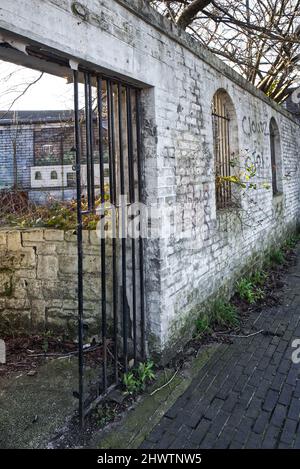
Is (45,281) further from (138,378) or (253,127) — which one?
(253,127)

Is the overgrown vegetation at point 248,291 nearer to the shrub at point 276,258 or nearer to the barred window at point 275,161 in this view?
the shrub at point 276,258

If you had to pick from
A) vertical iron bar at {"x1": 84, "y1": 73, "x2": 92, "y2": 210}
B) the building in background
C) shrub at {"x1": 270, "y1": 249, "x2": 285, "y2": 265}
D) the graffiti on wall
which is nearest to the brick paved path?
vertical iron bar at {"x1": 84, "y1": 73, "x2": 92, "y2": 210}

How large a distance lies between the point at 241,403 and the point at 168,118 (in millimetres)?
2674

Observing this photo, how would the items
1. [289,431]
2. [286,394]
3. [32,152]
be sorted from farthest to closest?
[32,152] → [286,394] → [289,431]

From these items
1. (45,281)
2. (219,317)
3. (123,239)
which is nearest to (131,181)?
(123,239)

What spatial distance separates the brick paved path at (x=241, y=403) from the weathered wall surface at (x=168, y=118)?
59cm

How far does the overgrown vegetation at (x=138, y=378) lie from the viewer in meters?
3.02

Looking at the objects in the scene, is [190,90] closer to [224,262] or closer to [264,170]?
[224,262]

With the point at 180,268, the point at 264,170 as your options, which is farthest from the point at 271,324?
the point at 264,170

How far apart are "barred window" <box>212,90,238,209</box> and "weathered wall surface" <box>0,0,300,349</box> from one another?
13cm

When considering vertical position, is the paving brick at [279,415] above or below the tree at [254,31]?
below

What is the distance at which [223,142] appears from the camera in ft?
17.6

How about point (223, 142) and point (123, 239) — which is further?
point (223, 142)

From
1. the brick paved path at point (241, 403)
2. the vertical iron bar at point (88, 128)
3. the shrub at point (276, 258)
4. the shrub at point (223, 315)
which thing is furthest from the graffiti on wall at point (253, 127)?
the vertical iron bar at point (88, 128)
